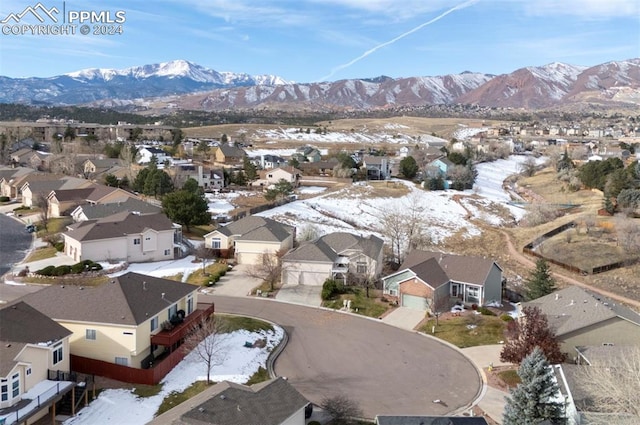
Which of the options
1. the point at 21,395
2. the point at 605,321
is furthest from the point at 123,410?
the point at 605,321

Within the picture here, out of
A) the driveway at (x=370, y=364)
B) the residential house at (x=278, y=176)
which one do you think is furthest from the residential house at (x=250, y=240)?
the residential house at (x=278, y=176)

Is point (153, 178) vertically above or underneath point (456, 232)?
above

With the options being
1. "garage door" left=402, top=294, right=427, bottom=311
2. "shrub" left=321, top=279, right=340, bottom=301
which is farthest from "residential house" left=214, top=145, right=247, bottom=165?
"garage door" left=402, top=294, right=427, bottom=311

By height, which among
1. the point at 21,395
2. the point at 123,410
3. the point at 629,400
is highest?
the point at 629,400

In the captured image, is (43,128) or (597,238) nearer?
(597,238)

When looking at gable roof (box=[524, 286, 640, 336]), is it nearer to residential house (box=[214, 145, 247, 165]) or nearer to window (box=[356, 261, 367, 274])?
window (box=[356, 261, 367, 274])

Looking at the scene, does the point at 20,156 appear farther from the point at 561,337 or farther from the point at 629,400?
the point at 629,400
